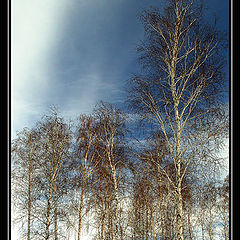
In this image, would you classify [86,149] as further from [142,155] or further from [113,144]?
[142,155]

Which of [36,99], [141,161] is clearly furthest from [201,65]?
[36,99]

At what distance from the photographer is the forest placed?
5.00 meters

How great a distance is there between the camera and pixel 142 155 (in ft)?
18.4

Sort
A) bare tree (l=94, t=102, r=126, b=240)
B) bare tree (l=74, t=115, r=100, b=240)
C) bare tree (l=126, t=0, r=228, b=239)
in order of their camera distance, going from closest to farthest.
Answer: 1. bare tree (l=126, t=0, r=228, b=239)
2. bare tree (l=94, t=102, r=126, b=240)
3. bare tree (l=74, t=115, r=100, b=240)

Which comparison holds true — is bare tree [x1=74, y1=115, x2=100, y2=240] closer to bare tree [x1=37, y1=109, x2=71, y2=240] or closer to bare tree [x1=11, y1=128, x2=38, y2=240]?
bare tree [x1=37, y1=109, x2=71, y2=240]

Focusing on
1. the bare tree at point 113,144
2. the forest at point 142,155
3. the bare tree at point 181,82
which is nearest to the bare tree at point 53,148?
the forest at point 142,155

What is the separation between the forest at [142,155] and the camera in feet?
16.4

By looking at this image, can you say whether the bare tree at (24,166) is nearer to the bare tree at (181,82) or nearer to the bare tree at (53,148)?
the bare tree at (53,148)

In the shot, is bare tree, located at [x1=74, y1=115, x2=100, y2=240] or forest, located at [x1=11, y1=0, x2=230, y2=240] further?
bare tree, located at [x1=74, y1=115, x2=100, y2=240]

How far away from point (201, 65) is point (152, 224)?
5.90m

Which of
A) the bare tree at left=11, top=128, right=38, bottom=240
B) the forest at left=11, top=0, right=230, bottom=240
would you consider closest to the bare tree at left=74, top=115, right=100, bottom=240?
the forest at left=11, top=0, right=230, bottom=240

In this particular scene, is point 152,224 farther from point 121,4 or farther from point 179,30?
point 121,4

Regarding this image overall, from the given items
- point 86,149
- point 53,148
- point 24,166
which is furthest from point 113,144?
point 24,166

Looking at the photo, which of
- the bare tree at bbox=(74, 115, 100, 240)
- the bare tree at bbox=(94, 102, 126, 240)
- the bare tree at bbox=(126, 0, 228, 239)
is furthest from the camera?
the bare tree at bbox=(74, 115, 100, 240)
